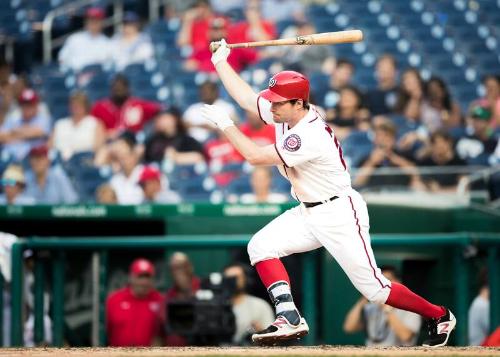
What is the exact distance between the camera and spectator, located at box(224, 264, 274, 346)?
668 cm

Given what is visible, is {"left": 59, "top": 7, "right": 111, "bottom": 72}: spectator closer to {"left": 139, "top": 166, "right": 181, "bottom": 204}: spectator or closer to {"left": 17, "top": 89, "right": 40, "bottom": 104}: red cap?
{"left": 17, "top": 89, "right": 40, "bottom": 104}: red cap

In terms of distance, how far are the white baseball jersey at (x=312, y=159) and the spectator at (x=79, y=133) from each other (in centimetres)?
497

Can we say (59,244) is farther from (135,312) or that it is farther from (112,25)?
(112,25)

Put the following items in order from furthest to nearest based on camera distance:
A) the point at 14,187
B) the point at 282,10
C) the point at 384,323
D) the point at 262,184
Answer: the point at 282,10 → the point at 14,187 → the point at 262,184 → the point at 384,323

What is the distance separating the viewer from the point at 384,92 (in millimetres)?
10172

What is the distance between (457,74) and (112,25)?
143 inches

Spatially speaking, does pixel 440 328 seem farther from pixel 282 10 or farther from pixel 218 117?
pixel 282 10

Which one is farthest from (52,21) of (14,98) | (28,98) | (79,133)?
(79,133)

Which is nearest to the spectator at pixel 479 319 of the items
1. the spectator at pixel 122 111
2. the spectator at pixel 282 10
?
the spectator at pixel 122 111

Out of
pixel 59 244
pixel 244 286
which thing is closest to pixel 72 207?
pixel 59 244

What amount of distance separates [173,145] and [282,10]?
2.52 meters

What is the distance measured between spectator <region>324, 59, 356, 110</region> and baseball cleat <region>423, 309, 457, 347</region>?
15.3 ft

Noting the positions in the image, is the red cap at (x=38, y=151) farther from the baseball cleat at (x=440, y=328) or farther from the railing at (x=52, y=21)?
the baseball cleat at (x=440, y=328)

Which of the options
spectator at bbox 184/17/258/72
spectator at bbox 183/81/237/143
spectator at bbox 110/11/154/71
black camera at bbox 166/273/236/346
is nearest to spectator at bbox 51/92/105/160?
spectator at bbox 183/81/237/143
